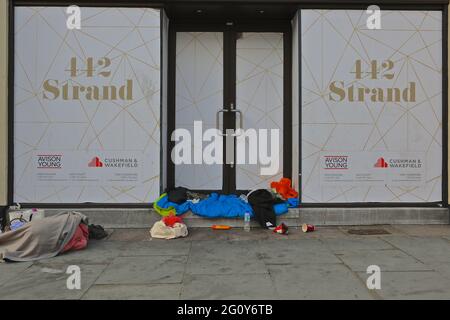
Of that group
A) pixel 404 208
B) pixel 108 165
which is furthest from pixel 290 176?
pixel 108 165

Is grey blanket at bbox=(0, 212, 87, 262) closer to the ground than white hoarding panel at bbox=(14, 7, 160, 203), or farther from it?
closer to the ground

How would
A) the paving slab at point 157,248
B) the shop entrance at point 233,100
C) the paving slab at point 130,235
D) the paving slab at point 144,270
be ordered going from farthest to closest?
1. the shop entrance at point 233,100
2. the paving slab at point 130,235
3. the paving slab at point 157,248
4. the paving slab at point 144,270

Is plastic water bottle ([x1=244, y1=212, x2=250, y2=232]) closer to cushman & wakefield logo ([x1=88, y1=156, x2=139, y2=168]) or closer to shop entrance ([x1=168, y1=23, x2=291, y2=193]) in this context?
shop entrance ([x1=168, y1=23, x2=291, y2=193])

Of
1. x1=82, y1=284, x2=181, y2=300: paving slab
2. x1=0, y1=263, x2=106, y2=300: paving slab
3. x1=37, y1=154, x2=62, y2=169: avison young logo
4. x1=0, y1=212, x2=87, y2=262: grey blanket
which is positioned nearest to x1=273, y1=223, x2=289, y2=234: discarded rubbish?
x1=82, y1=284, x2=181, y2=300: paving slab

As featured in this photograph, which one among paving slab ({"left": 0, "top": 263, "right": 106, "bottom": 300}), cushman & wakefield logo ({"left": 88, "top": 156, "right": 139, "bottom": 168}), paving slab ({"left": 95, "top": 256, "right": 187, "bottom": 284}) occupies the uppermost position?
cushman & wakefield logo ({"left": 88, "top": 156, "right": 139, "bottom": 168})

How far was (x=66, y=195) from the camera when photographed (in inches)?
278

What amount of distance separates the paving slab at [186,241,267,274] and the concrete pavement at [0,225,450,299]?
0.04ft

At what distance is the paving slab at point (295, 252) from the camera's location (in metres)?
5.08

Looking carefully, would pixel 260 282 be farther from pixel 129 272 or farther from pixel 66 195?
pixel 66 195

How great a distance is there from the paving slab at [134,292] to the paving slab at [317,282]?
1.11m

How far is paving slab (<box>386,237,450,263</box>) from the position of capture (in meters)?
5.18

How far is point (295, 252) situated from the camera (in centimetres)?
546

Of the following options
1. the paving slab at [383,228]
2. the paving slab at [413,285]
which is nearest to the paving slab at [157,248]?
the paving slab at [413,285]

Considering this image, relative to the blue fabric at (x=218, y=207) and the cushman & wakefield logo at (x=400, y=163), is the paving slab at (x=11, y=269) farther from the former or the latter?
the cushman & wakefield logo at (x=400, y=163)
